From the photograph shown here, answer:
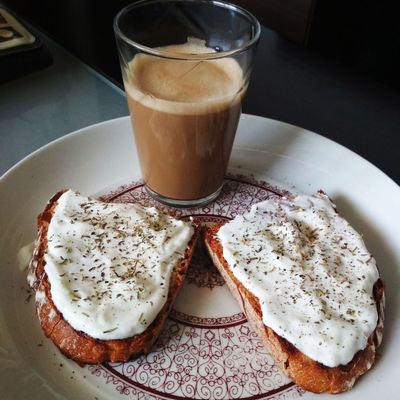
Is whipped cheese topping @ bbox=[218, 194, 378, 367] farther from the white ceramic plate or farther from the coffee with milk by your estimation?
the coffee with milk

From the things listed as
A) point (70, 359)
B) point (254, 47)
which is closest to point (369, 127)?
point (254, 47)

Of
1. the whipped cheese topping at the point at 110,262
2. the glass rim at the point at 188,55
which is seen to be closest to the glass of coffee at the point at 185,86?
the glass rim at the point at 188,55

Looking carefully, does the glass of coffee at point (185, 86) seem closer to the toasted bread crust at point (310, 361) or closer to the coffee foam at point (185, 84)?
the coffee foam at point (185, 84)

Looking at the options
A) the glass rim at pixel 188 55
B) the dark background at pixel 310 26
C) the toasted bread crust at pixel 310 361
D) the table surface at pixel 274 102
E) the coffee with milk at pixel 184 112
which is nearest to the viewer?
the toasted bread crust at pixel 310 361

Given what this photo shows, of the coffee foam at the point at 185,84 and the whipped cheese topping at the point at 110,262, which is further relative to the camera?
the coffee foam at the point at 185,84

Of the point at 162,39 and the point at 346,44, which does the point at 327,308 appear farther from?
the point at 346,44

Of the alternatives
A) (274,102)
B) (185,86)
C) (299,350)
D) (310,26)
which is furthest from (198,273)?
(310,26)

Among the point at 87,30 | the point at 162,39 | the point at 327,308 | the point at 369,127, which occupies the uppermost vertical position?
the point at 162,39
